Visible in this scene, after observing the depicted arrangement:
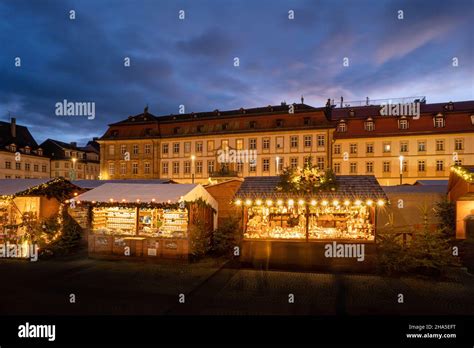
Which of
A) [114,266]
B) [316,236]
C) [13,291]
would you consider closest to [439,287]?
[316,236]

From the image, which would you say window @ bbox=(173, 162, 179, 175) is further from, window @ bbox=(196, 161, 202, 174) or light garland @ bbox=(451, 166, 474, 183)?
light garland @ bbox=(451, 166, 474, 183)

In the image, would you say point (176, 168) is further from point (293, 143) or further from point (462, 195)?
point (462, 195)

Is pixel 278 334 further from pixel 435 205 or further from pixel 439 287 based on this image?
pixel 435 205

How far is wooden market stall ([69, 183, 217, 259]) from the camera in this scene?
1445 cm

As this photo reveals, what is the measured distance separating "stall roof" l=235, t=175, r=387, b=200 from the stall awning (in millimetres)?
2042

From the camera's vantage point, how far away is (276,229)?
14.5m

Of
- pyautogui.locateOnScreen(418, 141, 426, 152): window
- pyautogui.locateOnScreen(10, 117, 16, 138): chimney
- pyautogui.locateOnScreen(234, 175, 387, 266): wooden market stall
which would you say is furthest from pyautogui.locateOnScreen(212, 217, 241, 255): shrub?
pyautogui.locateOnScreen(10, 117, 16, 138): chimney

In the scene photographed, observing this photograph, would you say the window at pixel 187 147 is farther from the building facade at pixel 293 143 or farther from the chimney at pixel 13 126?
the chimney at pixel 13 126

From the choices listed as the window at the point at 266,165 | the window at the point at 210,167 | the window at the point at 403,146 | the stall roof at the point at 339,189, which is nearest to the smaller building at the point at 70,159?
the window at the point at 210,167

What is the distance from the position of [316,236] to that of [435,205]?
28.3 ft

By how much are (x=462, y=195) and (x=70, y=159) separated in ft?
202

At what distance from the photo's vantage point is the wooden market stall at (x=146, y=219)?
47.4 ft

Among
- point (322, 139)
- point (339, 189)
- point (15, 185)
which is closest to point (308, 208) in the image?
point (339, 189)

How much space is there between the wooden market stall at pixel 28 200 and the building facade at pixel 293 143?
21971mm
